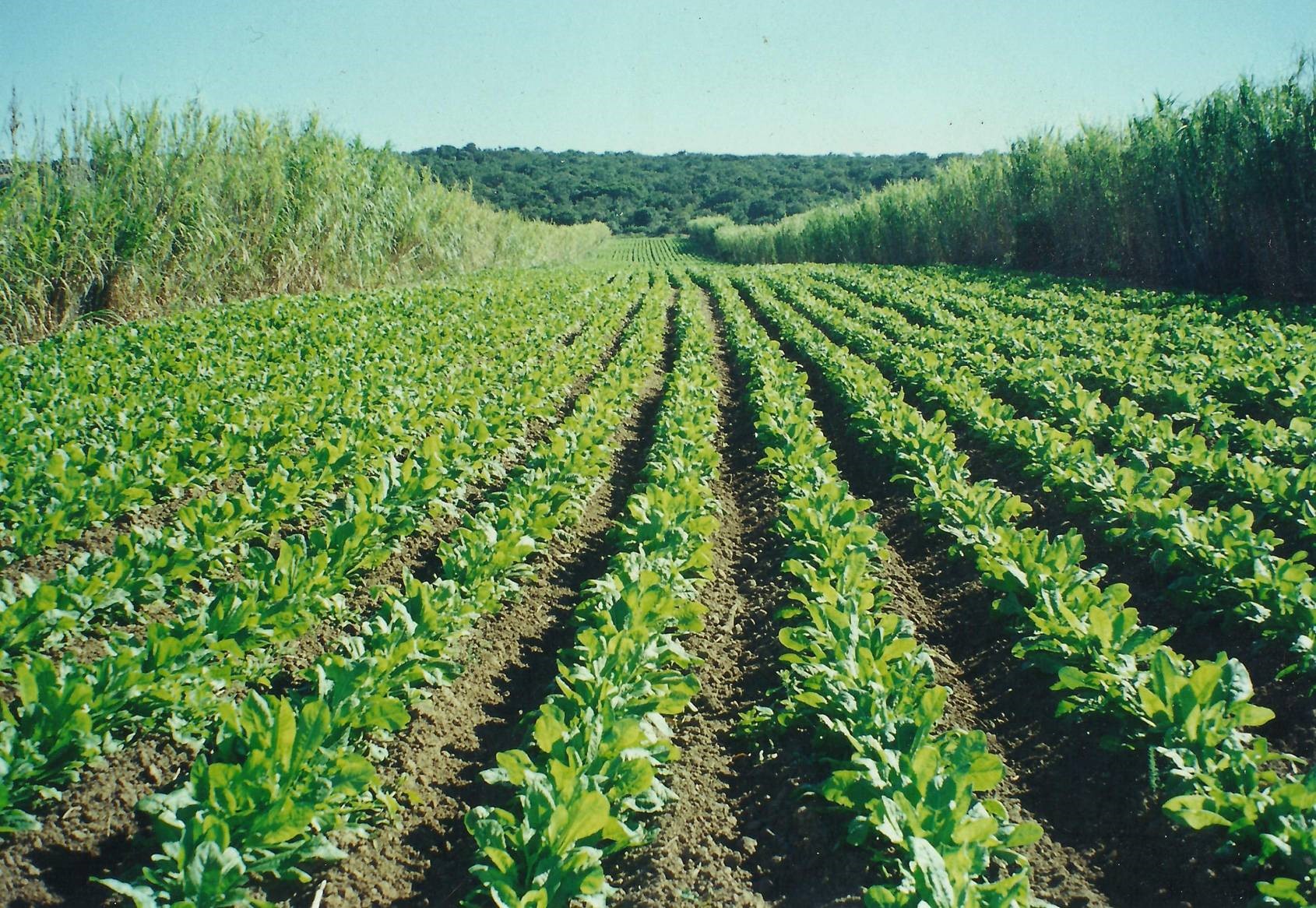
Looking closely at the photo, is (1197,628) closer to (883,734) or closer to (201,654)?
(883,734)

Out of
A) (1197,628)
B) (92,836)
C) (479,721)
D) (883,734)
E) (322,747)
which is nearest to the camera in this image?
(92,836)

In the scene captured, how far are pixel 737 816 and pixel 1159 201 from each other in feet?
65.4

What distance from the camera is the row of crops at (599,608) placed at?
8.16 feet

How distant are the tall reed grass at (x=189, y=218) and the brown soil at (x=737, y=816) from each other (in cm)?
1105

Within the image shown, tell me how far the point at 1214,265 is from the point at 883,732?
1824cm

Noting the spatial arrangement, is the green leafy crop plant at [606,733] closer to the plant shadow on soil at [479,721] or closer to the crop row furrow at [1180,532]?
the plant shadow on soil at [479,721]

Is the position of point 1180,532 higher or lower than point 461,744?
higher

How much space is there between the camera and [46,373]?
24.7 feet

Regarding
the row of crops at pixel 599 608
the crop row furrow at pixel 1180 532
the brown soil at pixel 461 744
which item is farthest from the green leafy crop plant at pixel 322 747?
the crop row furrow at pixel 1180 532

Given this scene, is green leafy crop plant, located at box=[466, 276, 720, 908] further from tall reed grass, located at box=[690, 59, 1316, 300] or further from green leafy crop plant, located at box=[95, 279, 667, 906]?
tall reed grass, located at box=[690, 59, 1316, 300]

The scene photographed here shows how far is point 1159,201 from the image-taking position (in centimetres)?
1753

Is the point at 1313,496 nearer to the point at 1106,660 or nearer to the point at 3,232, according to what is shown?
the point at 1106,660

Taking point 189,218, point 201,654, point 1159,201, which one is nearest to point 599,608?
point 201,654

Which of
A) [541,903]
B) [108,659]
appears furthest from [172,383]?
[541,903]
